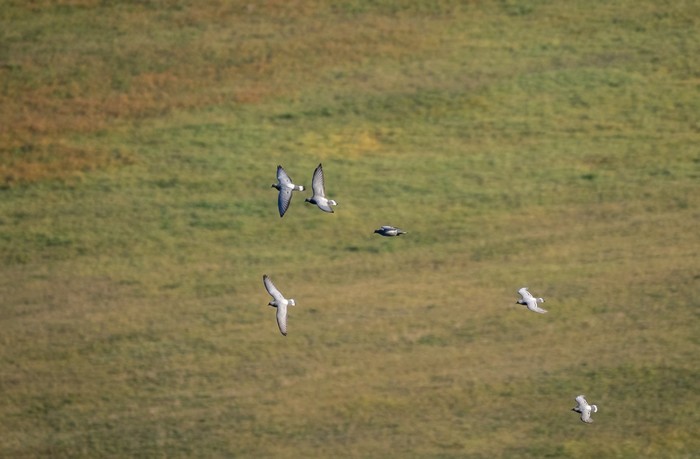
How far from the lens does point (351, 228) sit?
46.2 meters

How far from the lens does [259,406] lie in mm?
40438

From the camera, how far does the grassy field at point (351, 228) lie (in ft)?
131

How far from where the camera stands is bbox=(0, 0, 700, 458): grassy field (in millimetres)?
39875

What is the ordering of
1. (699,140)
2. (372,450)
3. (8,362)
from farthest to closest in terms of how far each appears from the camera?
(699,140), (8,362), (372,450)

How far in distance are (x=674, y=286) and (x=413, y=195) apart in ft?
31.6

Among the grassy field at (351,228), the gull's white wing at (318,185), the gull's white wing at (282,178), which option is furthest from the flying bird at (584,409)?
the gull's white wing at (282,178)

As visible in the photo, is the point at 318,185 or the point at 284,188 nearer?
the point at 318,185

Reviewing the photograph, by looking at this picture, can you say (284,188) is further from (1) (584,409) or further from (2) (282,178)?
(1) (584,409)

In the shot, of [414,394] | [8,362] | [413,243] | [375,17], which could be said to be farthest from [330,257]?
[375,17]

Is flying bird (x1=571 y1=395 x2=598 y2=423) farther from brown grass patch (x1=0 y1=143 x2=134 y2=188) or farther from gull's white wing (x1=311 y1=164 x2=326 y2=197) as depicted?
brown grass patch (x1=0 y1=143 x2=134 y2=188)

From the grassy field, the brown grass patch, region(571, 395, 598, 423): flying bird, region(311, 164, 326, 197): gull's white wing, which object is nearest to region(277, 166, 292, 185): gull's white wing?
region(311, 164, 326, 197): gull's white wing

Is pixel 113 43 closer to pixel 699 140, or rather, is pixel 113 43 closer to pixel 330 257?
pixel 330 257

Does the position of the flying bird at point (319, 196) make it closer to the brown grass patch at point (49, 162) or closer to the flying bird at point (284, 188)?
the flying bird at point (284, 188)

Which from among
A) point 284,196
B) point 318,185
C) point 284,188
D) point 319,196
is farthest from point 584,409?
point 284,188
